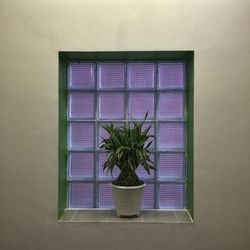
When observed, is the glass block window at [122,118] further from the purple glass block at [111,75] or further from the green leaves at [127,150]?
the green leaves at [127,150]

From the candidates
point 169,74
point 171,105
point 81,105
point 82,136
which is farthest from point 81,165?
point 169,74

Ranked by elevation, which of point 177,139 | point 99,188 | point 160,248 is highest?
point 177,139

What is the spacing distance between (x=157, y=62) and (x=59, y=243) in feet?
4.44

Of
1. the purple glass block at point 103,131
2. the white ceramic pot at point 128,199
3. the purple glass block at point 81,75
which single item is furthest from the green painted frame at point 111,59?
the white ceramic pot at point 128,199

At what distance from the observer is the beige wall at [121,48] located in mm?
1788

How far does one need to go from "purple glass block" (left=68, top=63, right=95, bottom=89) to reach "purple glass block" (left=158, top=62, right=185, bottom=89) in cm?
48

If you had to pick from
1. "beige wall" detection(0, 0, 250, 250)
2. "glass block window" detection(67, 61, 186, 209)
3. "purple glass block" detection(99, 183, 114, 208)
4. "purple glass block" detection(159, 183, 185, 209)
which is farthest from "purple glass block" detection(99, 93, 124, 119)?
"purple glass block" detection(159, 183, 185, 209)

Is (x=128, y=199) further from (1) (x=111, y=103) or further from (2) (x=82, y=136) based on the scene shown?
(1) (x=111, y=103)

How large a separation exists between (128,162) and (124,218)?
0.37m

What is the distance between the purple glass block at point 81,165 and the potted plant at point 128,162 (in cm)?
28
